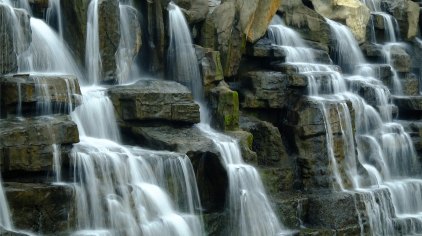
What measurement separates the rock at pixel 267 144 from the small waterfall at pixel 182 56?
5.65ft

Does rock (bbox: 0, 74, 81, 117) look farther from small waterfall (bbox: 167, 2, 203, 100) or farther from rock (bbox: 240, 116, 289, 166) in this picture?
rock (bbox: 240, 116, 289, 166)

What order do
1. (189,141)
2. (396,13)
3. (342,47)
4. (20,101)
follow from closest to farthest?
(20,101), (189,141), (342,47), (396,13)

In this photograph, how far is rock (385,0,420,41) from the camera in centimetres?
2734

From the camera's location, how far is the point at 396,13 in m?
27.7

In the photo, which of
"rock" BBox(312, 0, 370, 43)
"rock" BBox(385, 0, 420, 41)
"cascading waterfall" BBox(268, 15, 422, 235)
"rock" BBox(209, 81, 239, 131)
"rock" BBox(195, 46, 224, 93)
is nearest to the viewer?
"rock" BBox(209, 81, 239, 131)

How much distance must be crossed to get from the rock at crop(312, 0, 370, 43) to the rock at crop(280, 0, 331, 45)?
196cm

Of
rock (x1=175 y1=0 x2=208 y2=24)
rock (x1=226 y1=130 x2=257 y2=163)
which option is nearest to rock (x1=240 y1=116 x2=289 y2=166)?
rock (x1=226 y1=130 x2=257 y2=163)

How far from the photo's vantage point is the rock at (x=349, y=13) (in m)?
25.1

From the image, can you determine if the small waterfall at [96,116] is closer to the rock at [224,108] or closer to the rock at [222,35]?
the rock at [224,108]

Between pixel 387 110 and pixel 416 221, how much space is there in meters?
4.55

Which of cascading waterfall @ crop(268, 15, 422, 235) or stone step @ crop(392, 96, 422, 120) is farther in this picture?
stone step @ crop(392, 96, 422, 120)

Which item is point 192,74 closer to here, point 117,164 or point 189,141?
point 189,141

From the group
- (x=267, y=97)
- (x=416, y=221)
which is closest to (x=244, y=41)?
(x=267, y=97)

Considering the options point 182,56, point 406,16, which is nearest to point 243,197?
point 182,56
